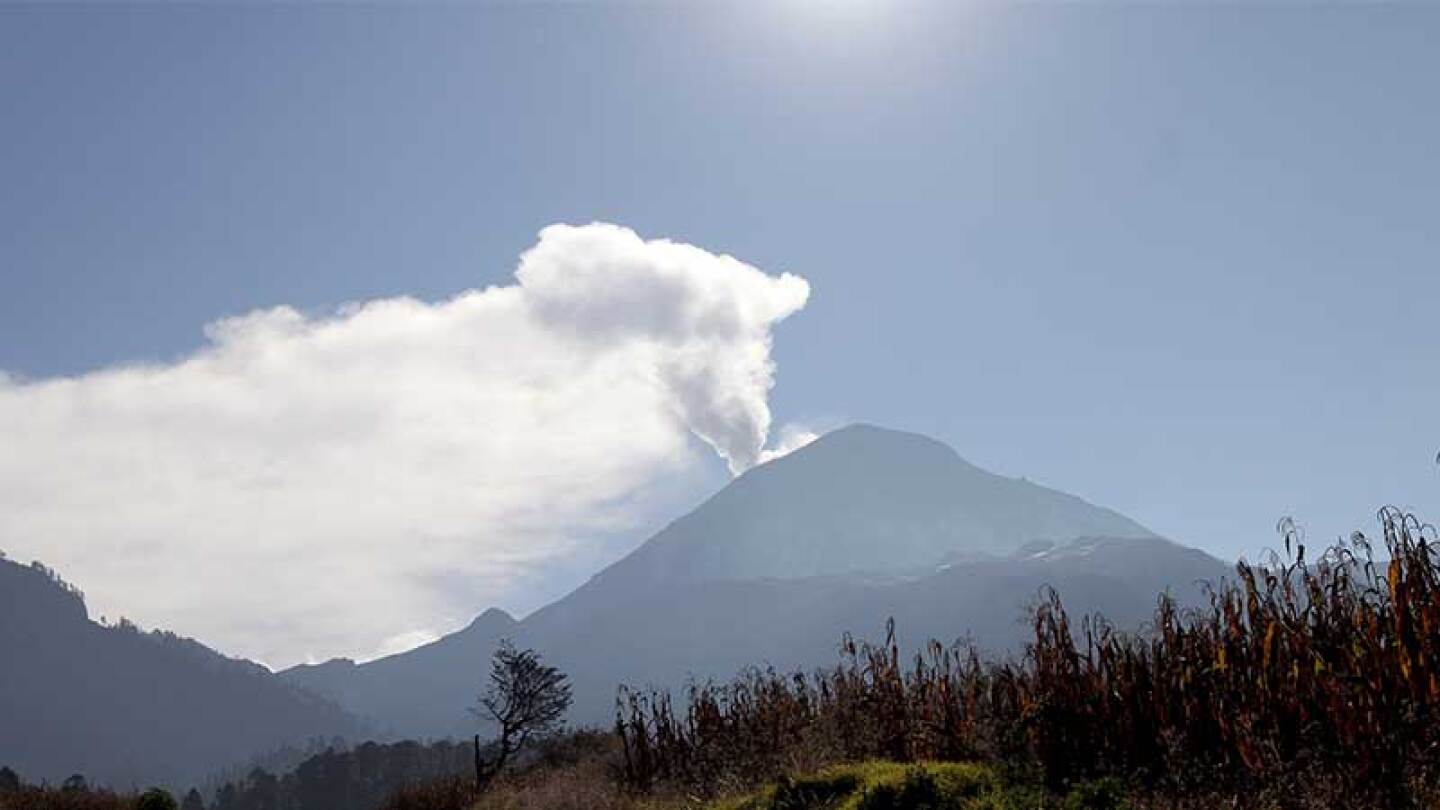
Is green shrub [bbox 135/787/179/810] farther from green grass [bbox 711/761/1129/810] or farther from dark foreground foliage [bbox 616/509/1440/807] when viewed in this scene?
green grass [bbox 711/761/1129/810]

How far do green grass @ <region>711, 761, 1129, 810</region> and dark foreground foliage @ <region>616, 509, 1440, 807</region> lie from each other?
435 millimetres

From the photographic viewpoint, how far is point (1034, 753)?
11922mm

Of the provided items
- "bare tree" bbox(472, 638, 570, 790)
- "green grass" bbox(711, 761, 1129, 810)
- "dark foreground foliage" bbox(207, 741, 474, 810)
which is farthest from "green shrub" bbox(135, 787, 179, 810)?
"dark foreground foliage" bbox(207, 741, 474, 810)

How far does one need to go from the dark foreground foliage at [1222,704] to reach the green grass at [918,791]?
0.43 m

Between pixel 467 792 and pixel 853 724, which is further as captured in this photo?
pixel 467 792

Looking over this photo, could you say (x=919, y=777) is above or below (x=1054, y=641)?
below

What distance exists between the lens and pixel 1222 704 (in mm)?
11000

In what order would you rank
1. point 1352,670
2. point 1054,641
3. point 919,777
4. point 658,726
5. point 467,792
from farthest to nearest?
point 467,792 < point 658,726 < point 1054,641 < point 919,777 < point 1352,670

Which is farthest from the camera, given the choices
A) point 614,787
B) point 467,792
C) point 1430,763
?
point 467,792

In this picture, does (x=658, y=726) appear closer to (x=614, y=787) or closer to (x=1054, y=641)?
(x=614, y=787)

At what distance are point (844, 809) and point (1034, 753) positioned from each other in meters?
2.45

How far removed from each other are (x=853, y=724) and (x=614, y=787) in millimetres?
6357

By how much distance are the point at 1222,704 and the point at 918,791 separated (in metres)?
3.08

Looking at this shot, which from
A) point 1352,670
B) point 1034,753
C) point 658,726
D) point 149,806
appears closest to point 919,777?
point 1034,753
